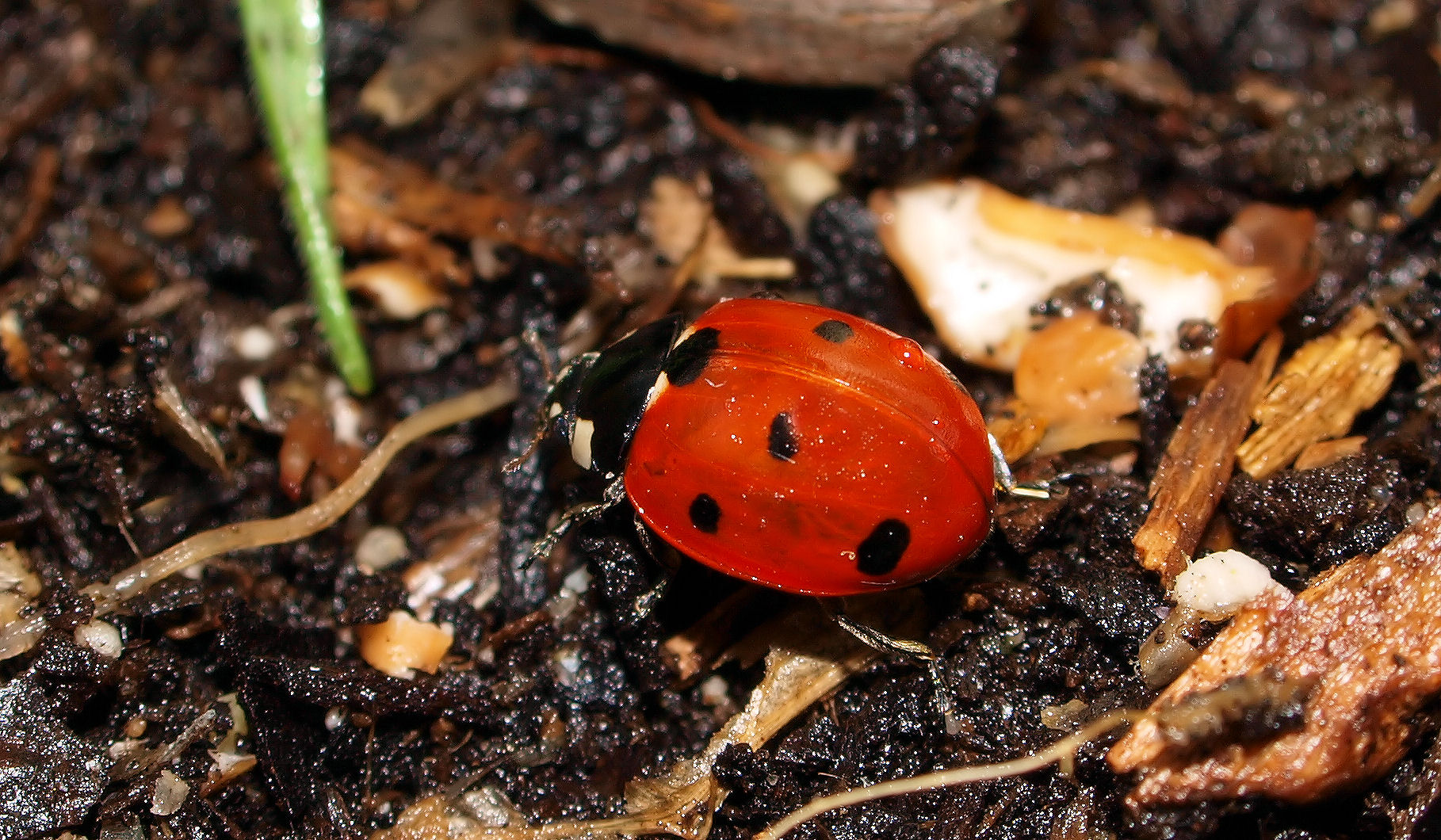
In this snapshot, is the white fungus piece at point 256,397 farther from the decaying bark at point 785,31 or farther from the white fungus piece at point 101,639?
the decaying bark at point 785,31

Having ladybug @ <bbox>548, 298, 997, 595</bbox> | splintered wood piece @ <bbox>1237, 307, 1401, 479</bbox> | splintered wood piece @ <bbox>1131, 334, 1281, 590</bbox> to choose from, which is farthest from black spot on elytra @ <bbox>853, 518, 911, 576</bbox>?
splintered wood piece @ <bbox>1237, 307, 1401, 479</bbox>

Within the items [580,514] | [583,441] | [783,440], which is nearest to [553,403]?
[583,441]

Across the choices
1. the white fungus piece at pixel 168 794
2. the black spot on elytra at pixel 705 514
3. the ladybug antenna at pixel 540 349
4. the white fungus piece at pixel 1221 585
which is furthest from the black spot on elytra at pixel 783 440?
the white fungus piece at pixel 168 794

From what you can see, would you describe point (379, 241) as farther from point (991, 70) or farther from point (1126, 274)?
point (1126, 274)

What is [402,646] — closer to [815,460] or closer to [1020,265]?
[815,460]

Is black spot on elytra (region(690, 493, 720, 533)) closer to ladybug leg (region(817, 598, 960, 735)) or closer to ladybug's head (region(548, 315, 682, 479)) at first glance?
ladybug's head (region(548, 315, 682, 479))
